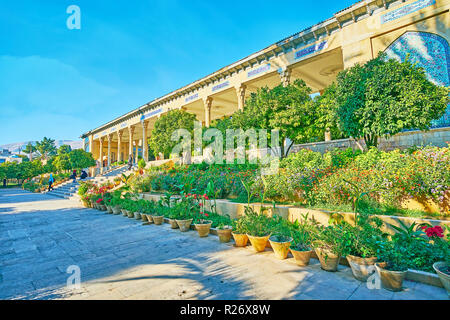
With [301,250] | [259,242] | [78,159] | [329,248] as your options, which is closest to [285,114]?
[259,242]

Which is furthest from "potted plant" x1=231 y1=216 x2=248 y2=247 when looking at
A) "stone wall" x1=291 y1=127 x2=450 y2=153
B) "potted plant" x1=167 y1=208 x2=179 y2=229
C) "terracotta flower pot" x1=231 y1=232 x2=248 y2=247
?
"stone wall" x1=291 y1=127 x2=450 y2=153

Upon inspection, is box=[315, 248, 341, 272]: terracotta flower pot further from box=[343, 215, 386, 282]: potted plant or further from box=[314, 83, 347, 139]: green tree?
box=[314, 83, 347, 139]: green tree

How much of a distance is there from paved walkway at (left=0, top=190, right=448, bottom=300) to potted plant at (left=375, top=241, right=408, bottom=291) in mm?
138

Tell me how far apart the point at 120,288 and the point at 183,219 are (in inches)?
145

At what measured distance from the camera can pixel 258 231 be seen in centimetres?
509

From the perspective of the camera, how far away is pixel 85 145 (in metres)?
48.7

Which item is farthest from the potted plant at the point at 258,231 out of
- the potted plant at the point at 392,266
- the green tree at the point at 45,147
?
the green tree at the point at 45,147

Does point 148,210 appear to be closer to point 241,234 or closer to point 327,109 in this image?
point 241,234

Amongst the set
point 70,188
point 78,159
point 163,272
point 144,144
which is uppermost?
point 144,144

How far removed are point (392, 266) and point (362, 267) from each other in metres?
0.39

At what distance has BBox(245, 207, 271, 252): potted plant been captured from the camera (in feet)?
16.0

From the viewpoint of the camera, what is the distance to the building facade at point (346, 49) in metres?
11.6

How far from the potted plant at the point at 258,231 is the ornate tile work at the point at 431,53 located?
11.2 metres
